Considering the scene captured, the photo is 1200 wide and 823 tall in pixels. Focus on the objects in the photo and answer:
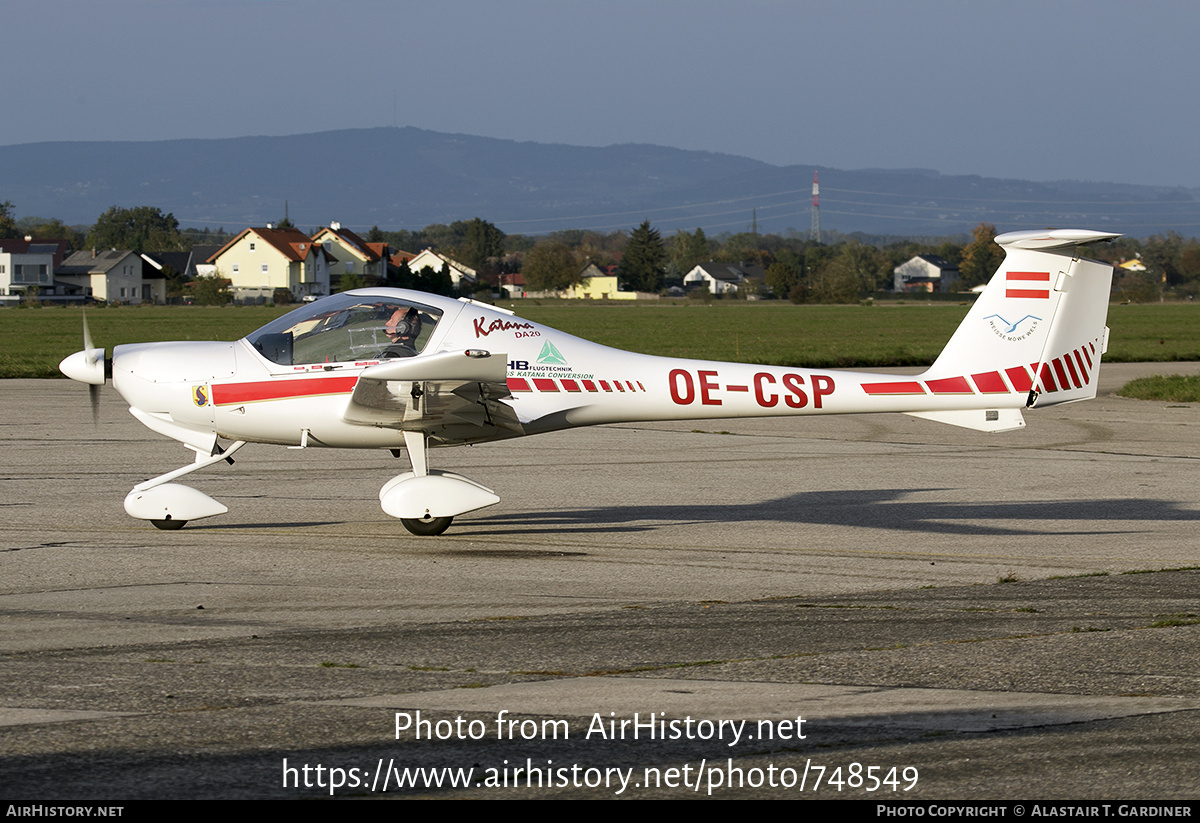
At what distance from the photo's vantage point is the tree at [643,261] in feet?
508

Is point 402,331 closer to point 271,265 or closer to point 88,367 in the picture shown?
point 88,367

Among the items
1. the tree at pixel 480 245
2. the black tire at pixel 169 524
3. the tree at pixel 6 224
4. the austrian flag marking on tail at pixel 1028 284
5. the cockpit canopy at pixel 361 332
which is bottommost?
the black tire at pixel 169 524

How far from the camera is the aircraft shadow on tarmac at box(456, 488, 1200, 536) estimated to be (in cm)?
1161

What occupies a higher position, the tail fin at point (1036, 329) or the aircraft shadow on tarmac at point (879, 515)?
the tail fin at point (1036, 329)

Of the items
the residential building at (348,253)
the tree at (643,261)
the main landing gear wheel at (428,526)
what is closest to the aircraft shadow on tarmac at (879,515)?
the main landing gear wheel at (428,526)

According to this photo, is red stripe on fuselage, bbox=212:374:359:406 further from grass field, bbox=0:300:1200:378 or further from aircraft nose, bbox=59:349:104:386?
grass field, bbox=0:300:1200:378

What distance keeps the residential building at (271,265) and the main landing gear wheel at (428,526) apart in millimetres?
93997

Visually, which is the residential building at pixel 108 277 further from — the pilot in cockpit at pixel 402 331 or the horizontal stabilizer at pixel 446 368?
the horizontal stabilizer at pixel 446 368

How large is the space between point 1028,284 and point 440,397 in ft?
16.8

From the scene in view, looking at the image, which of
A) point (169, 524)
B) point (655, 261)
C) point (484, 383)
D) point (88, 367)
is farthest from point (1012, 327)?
point (655, 261)

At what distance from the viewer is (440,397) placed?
10328 mm

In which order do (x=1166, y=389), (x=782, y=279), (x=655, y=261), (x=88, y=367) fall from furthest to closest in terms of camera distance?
1. (x=655, y=261)
2. (x=782, y=279)
3. (x=1166, y=389)
4. (x=88, y=367)

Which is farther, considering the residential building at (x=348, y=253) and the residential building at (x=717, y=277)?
the residential building at (x=717, y=277)

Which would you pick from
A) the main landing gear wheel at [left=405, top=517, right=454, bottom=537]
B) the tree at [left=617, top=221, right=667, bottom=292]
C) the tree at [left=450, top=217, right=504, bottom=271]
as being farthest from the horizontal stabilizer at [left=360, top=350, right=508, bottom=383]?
the tree at [left=617, top=221, right=667, bottom=292]
